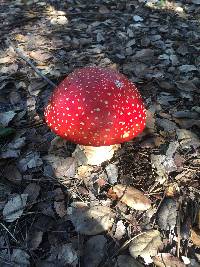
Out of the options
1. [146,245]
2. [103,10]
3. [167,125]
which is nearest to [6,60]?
[103,10]

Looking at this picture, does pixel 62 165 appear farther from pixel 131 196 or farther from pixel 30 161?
pixel 131 196

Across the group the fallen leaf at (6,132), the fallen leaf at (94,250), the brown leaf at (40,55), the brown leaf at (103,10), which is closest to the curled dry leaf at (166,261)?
the fallen leaf at (94,250)

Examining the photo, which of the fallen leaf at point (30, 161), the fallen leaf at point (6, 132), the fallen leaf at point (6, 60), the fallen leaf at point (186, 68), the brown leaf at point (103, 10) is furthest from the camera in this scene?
the brown leaf at point (103, 10)

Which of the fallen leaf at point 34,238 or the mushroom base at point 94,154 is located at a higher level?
the mushroom base at point 94,154

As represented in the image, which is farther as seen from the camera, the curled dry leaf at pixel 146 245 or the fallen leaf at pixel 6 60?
the fallen leaf at pixel 6 60

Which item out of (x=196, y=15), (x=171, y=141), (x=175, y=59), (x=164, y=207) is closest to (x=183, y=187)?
(x=164, y=207)

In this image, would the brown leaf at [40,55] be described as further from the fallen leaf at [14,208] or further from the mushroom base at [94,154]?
the fallen leaf at [14,208]

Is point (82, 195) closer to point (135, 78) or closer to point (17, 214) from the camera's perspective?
point (17, 214)
